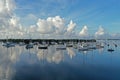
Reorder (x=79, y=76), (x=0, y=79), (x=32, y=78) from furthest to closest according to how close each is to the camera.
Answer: (x=79, y=76) → (x=32, y=78) → (x=0, y=79)

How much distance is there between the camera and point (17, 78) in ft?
121

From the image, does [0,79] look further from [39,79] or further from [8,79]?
[39,79]

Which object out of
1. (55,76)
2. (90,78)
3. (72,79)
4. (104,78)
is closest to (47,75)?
(55,76)

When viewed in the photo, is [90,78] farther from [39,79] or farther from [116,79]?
[39,79]

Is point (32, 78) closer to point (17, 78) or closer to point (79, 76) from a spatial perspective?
point (17, 78)

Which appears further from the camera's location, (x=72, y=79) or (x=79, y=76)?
(x=79, y=76)

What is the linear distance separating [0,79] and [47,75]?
9172 millimetres

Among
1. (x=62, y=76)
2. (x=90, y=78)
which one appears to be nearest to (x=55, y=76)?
(x=62, y=76)

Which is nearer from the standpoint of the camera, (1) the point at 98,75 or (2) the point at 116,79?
(2) the point at 116,79

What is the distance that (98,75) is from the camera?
40906mm

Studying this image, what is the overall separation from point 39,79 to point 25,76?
360cm

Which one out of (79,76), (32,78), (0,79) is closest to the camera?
(0,79)

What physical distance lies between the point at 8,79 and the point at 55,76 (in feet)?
28.2

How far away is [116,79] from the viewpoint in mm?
37906
